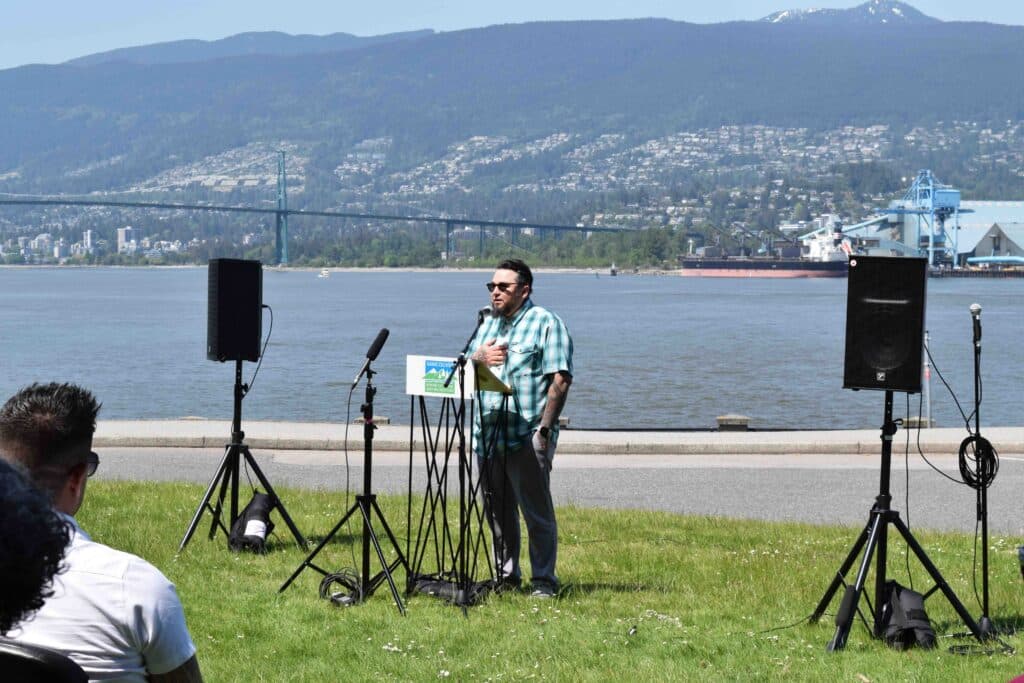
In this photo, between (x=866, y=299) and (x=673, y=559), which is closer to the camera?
(x=866, y=299)

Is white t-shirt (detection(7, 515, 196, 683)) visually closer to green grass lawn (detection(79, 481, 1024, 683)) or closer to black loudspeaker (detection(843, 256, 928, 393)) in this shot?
green grass lawn (detection(79, 481, 1024, 683))

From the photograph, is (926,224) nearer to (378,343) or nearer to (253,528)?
(253,528)

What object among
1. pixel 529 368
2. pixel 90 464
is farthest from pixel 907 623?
pixel 90 464

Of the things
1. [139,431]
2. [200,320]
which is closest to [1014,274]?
[200,320]

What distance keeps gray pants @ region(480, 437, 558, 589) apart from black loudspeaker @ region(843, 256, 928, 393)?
166 cm

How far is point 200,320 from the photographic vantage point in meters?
89.2

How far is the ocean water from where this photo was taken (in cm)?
3650

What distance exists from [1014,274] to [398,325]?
12517 cm

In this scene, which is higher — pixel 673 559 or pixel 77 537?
pixel 77 537

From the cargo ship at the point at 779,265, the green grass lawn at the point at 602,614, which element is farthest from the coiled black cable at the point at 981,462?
the cargo ship at the point at 779,265

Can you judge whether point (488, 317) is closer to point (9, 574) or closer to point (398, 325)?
point (9, 574)

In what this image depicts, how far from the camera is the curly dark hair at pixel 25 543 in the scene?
2.40 m

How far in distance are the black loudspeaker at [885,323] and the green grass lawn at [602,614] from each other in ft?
3.88

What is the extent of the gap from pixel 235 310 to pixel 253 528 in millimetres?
1262
